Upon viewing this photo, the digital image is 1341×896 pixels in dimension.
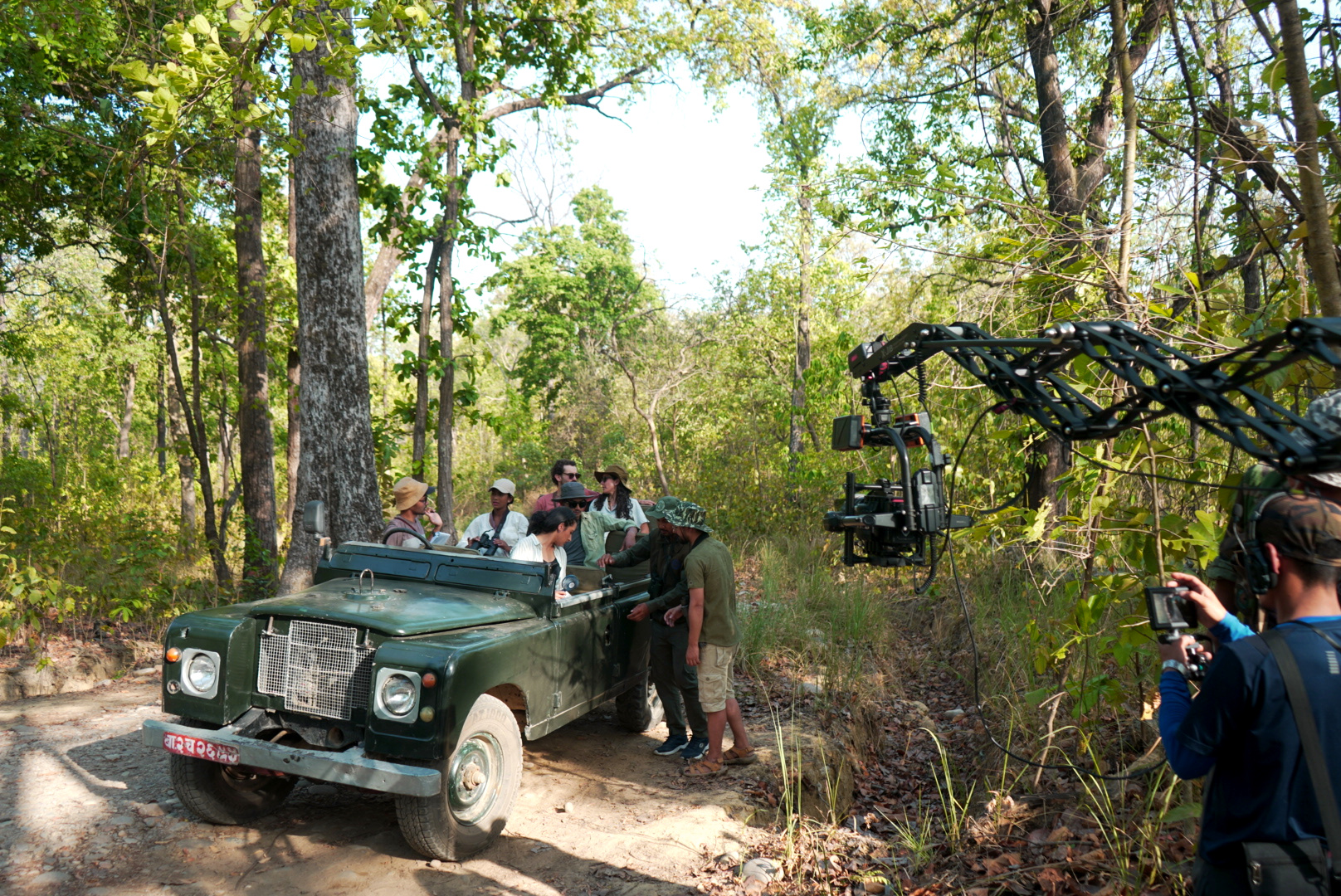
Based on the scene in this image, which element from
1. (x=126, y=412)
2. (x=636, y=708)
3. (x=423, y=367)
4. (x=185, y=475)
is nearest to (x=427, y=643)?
(x=636, y=708)

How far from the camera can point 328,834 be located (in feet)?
16.1

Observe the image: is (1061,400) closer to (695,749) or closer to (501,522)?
(695,749)

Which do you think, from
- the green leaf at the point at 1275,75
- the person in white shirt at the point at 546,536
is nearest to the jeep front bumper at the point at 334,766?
the person in white shirt at the point at 546,536

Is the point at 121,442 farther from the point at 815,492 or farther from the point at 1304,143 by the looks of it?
the point at 1304,143

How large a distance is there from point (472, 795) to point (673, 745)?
6.85 feet

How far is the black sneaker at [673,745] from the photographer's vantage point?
643 cm

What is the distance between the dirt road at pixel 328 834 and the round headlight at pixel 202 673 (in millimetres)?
847

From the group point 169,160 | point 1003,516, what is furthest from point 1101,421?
point 169,160

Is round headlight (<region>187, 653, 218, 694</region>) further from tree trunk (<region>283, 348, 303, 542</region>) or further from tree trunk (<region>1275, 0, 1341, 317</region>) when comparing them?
tree trunk (<region>283, 348, 303, 542</region>)

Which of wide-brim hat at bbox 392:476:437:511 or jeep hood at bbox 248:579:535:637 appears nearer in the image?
jeep hood at bbox 248:579:535:637

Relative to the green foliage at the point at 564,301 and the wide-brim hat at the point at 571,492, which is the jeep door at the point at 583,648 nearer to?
the wide-brim hat at the point at 571,492

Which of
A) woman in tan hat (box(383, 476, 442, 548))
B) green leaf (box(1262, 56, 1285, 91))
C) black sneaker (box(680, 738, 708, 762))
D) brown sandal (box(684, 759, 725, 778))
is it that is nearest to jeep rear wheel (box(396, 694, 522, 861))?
brown sandal (box(684, 759, 725, 778))

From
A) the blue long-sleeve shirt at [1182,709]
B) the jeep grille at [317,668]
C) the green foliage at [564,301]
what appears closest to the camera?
the blue long-sleeve shirt at [1182,709]

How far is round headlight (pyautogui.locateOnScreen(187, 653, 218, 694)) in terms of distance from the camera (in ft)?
15.2
